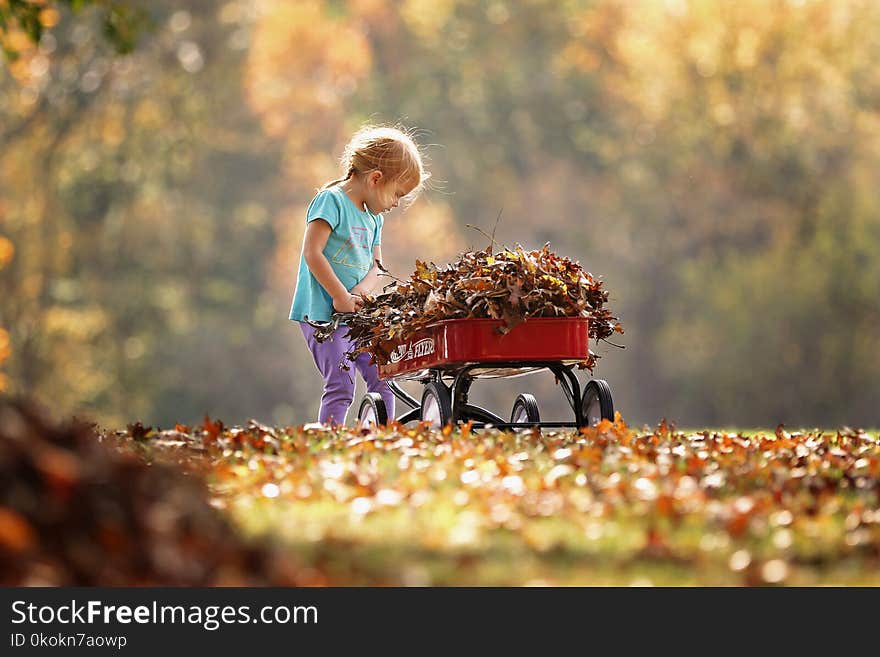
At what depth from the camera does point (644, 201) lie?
36.0 meters

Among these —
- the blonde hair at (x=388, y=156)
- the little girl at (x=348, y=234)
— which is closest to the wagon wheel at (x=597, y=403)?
the little girl at (x=348, y=234)

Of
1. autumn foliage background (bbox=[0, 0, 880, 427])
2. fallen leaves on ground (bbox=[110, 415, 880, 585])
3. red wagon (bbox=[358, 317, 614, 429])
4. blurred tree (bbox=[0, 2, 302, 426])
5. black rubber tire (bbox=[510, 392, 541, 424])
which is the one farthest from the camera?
autumn foliage background (bbox=[0, 0, 880, 427])

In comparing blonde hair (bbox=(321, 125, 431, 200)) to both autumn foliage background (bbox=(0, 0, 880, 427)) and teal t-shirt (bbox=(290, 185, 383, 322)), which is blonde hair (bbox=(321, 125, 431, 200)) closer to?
teal t-shirt (bbox=(290, 185, 383, 322))

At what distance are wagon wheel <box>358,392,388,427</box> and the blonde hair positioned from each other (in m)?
1.56

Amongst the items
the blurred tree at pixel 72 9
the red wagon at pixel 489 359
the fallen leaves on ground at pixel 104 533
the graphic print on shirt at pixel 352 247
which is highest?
the blurred tree at pixel 72 9

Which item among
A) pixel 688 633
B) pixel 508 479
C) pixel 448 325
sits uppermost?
pixel 448 325

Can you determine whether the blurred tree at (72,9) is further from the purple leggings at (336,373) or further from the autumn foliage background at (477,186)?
the autumn foliage background at (477,186)

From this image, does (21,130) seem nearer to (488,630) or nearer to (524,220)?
(524,220)

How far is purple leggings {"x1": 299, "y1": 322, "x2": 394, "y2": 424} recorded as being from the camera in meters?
9.28

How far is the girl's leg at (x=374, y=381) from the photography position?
958 cm

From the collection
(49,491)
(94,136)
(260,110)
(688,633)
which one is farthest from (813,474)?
(260,110)

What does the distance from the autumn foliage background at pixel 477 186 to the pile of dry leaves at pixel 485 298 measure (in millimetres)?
22572

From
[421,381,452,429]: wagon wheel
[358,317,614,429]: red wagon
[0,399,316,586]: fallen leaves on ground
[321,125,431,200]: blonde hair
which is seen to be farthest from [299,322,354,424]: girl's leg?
[0,399,316,586]: fallen leaves on ground

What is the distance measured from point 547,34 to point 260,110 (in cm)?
897
